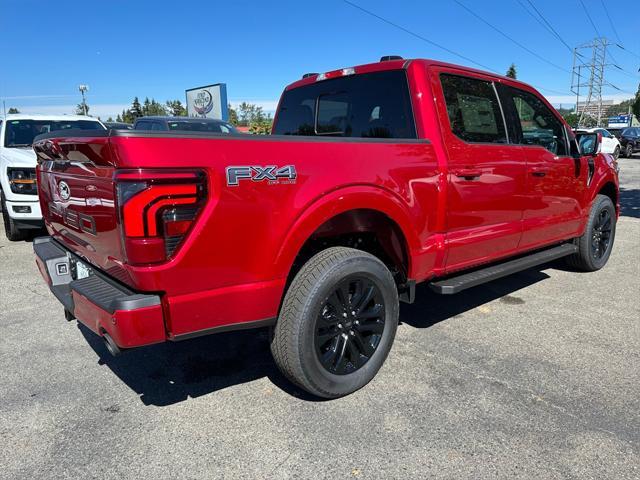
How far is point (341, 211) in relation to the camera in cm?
267

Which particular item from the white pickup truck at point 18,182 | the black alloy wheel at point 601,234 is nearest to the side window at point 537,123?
the black alloy wheel at point 601,234

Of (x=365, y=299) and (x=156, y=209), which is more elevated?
(x=156, y=209)

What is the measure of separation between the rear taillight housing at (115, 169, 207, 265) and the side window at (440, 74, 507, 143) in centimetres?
199

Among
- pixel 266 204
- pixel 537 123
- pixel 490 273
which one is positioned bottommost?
pixel 490 273

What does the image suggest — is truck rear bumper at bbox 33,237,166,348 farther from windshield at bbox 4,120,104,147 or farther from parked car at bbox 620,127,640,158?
parked car at bbox 620,127,640,158

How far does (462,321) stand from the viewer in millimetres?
4078

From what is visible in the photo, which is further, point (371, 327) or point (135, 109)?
point (135, 109)

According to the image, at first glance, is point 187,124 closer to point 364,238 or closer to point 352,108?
point 352,108

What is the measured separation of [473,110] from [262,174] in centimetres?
201

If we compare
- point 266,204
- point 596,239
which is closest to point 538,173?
point 596,239

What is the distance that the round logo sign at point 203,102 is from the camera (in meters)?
25.8

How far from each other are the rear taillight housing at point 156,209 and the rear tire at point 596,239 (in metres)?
4.44

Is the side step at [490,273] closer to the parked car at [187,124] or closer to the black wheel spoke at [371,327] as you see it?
the black wheel spoke at [371,327]

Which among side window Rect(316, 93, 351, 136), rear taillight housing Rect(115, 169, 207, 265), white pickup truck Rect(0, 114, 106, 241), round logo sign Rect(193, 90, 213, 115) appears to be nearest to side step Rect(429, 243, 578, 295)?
side window Rect(316, 93, 351, 136)
